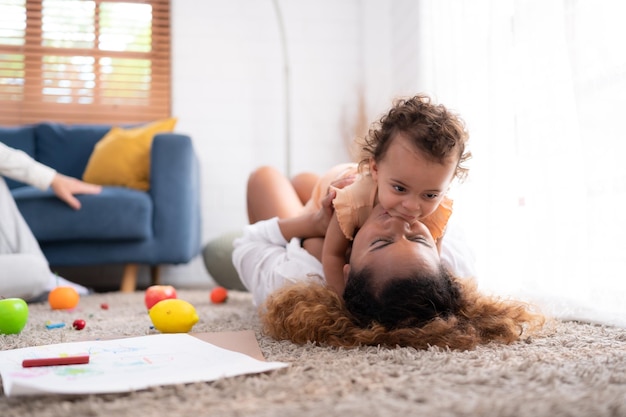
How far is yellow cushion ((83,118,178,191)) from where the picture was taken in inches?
116

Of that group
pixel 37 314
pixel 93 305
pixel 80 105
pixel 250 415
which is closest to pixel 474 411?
pixel 250 415

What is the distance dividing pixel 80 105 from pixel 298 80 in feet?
4.44

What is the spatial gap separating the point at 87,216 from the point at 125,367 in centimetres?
179

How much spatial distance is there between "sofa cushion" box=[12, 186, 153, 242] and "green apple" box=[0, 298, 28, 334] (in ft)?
4.06

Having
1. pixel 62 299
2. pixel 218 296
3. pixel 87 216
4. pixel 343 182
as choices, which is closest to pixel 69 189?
pixel 87 216

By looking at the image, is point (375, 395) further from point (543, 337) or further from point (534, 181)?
point (534, 181)

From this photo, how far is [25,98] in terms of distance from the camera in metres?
3.57

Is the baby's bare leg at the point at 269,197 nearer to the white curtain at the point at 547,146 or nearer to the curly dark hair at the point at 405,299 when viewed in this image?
the white curtain at the point at 547,146

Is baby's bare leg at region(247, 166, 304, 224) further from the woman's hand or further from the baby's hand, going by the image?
the woman's hand

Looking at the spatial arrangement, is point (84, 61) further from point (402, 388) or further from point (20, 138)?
point (402, 388)

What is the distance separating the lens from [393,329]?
108 centimetres

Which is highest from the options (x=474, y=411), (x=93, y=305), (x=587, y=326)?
(x=474, y=411)

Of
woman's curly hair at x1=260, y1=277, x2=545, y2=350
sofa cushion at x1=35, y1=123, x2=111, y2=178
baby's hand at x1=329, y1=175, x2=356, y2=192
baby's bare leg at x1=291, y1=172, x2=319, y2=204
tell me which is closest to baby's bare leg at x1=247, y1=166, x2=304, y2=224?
baby's bare leg at x1=291, y1=172, x2=319, y2=204

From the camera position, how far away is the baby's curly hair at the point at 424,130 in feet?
3.87
